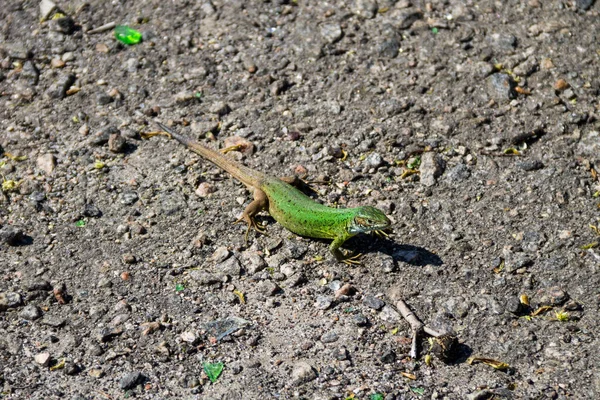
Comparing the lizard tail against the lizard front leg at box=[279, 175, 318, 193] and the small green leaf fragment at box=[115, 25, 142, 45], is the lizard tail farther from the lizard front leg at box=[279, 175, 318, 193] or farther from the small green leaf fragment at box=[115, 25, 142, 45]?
the small green leaf fragment at box=[115, 25, 142, 45]

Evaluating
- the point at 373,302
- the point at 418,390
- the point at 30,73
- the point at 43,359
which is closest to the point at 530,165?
the point at 373,302

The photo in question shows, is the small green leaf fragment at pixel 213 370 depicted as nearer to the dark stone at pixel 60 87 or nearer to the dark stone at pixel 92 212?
the dark stone at pixel 92 212

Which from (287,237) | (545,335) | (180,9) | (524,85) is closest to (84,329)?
(287,237)

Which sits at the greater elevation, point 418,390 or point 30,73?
point 30,73

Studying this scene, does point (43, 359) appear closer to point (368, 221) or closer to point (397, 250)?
point (368, 221)

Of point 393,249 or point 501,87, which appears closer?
point 393,249

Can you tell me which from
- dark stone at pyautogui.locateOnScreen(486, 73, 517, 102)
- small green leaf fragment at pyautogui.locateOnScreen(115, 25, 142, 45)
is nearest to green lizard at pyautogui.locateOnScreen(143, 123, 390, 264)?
small green leaf fragment at pyautogui.locateOnScreen(115, 25, 142, 45)

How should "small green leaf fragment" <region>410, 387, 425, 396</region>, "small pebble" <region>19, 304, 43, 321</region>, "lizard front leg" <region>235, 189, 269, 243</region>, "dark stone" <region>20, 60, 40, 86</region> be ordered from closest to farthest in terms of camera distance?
1. "small green leaf fragment" <region>410, 387, 425, 396</region>
2. "small pebble" <region>19, 304, 43, 321</region>
3. "lizard front leg" <region>235, 189, 269, 243</region>
4. "dark stone" <region>20, 60, 40, 86</region>

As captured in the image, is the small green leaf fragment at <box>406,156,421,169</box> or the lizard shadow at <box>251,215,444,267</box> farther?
the small green leaf fragment at <box>406,156,421,169</box>
